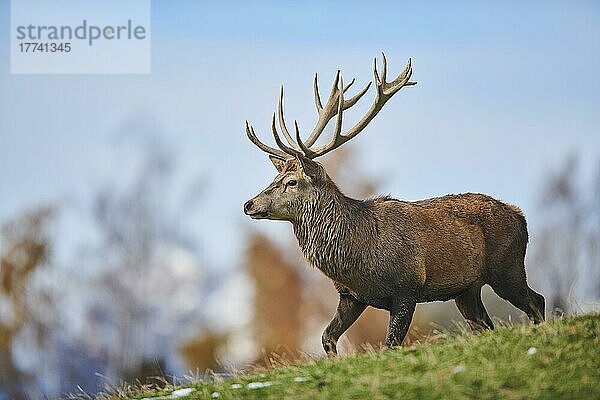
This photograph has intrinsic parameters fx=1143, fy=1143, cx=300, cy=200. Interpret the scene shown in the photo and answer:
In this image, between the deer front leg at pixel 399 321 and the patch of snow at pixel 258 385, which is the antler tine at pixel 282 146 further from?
the patch of snow at pixel 258 385

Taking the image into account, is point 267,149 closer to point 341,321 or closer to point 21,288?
point 341,321

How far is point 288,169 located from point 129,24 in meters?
9.09

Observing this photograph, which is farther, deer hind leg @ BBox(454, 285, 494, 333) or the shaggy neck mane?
deer hind leg @ BBox(454, 285, 494, 333)

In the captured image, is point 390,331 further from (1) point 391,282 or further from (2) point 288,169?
(2) point 288,169

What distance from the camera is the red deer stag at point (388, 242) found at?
11148 mm

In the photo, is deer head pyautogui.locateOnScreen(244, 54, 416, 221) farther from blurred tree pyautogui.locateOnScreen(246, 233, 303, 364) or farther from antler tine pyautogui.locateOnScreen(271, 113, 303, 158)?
blurred tree pyautogui.locateOnScreen(246, 233, 303, 364)

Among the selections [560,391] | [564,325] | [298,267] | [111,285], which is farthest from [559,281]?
[560,391]

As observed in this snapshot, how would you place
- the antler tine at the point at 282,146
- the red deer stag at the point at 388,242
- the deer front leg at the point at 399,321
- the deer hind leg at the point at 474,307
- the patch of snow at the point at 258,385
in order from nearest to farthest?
the patch of snow at the point at 258,385 < the deer front leg at the point at 399,321 < the red deer stag at the point at 388,242 < the antler tine at the point at 282,146 < the deer hind leg at the point at 474,307

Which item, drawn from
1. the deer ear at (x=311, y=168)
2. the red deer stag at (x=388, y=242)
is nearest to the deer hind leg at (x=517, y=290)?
the red deer stag at (x=388, y=242)

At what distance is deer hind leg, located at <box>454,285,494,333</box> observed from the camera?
39.3 feet

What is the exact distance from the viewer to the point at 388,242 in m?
11.2

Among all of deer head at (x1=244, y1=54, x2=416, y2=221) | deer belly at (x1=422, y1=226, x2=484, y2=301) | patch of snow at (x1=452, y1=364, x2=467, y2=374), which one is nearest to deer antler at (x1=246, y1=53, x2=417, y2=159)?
deer head at (x1=244, y1=54, x2=416, y2=221)

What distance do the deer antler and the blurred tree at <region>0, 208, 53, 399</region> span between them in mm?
15098

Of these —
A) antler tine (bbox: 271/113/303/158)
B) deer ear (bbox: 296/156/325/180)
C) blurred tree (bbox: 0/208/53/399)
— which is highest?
antler tine (bbox: 271/113/303/158)
